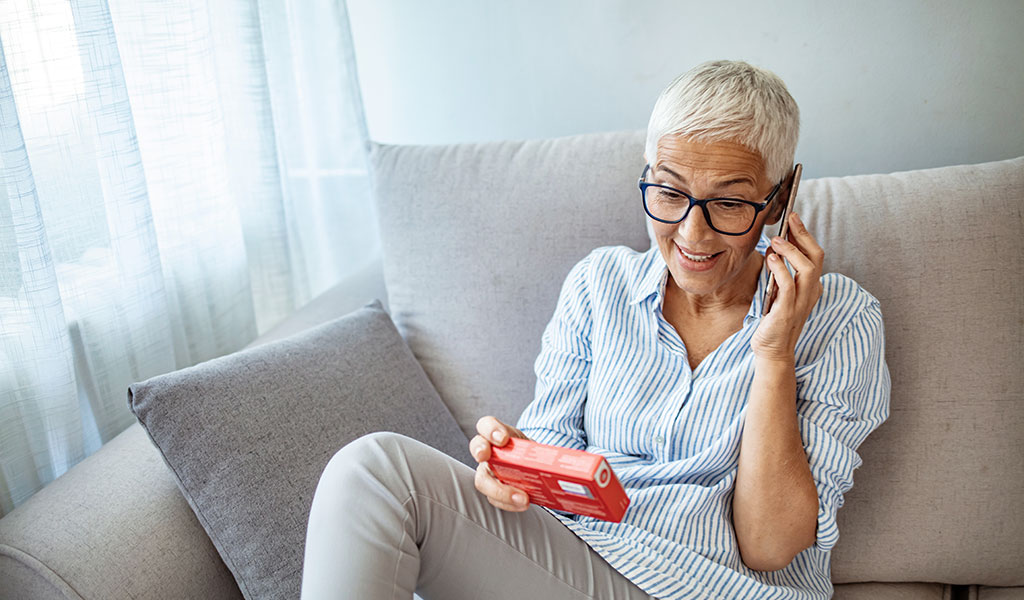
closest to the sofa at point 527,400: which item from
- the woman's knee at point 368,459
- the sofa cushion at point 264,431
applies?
the sofa cushion at point 264,431

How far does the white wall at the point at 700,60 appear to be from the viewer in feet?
5.34

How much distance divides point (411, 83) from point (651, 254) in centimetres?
93

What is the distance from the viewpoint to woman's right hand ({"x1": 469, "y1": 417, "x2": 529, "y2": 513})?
1.08 metres

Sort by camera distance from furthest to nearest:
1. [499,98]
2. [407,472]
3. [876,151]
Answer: [499,98], [876,151], [407,472]

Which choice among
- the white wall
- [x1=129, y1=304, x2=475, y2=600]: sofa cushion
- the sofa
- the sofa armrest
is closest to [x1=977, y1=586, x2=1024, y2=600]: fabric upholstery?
the sofa

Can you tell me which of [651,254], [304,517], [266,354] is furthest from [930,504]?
[266,354]

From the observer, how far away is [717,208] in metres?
1.18

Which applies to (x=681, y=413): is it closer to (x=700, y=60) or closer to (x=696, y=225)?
(x=696, y=225)

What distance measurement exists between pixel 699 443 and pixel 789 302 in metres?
0.26

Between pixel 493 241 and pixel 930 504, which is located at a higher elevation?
pixel 493 241

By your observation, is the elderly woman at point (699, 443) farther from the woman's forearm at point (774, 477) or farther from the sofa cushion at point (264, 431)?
the sofa cushion at point (264, 431)

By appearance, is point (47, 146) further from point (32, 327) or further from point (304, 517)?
point (304, 517)

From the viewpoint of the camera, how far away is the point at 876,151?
172 centimetres

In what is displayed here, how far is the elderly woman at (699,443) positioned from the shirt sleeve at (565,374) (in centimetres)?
6
